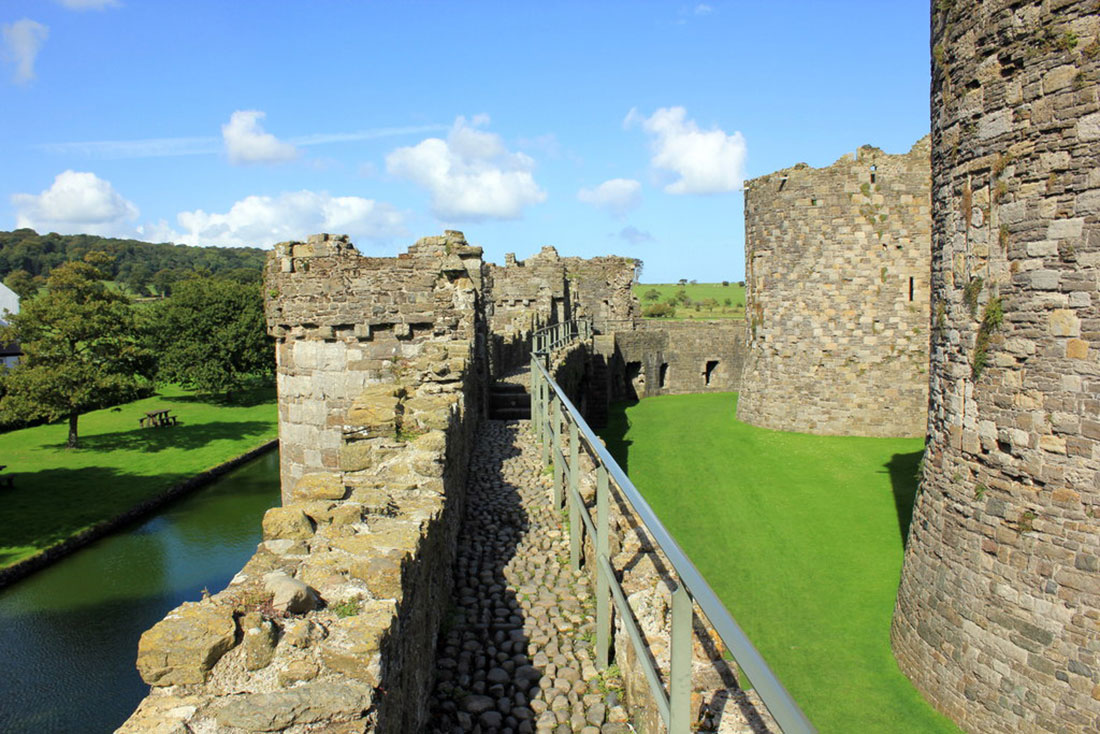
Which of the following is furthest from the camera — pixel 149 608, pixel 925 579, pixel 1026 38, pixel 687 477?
pixel 687 477

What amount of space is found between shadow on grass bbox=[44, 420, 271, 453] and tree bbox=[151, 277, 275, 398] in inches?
273

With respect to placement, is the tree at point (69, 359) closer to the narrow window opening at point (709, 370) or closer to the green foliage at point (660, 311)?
the narrow window opening at point (709, 370)

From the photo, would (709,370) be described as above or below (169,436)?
above

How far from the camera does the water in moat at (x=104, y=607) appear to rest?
1192 cm

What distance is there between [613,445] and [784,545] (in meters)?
8.80

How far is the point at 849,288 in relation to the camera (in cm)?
2027

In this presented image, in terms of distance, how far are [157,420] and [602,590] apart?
119 ft

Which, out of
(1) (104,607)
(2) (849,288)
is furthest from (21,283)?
(2) (849,288)

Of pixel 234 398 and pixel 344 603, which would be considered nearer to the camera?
pixel 344 603

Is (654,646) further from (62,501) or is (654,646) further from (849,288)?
(62,501)

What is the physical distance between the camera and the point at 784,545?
528 inches

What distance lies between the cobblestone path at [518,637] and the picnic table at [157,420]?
3164 cm

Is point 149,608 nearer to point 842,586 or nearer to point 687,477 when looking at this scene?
point 687,477

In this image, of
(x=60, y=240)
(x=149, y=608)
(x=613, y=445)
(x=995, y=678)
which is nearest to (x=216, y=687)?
(x=995, y=678)
